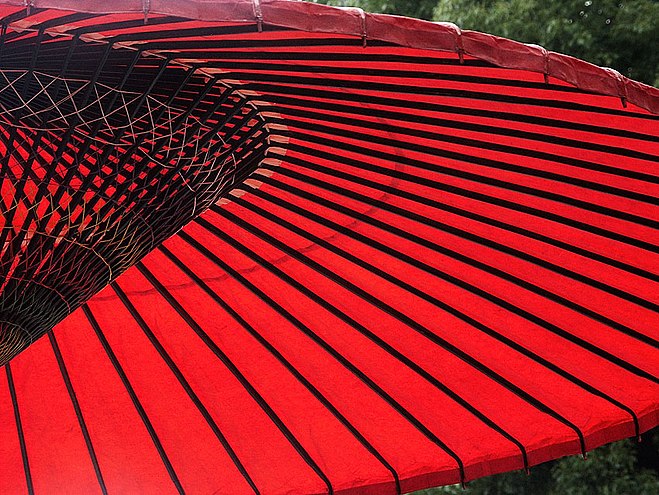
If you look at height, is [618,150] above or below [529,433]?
above

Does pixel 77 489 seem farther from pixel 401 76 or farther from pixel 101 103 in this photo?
pixel 401 76

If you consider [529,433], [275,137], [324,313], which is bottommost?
[529,433]

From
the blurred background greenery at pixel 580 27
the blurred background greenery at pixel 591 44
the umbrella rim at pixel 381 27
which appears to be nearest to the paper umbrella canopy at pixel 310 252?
the umbrella rim at pixel 381 27

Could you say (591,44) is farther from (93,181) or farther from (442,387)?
(93,181)

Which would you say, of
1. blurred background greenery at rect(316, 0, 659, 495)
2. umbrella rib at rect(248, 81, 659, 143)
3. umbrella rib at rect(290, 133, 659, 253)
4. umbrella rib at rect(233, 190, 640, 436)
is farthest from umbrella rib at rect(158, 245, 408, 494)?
blurred background greenery at rect(316, 0, 659, 495)

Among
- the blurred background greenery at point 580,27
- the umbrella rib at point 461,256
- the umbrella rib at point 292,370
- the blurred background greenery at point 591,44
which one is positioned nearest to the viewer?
the umbrella rib at point 461,256

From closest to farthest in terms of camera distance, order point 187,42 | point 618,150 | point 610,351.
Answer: point 187,42 < point 618,150 < point 610,351

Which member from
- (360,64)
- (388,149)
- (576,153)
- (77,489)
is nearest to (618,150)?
(576,153)

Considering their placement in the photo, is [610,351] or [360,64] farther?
[610,351]

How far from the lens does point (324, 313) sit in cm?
296

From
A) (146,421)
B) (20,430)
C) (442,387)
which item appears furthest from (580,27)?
(20,430)

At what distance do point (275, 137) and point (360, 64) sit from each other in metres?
0.59

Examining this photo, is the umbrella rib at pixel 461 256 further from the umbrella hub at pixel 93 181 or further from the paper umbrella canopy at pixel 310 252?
the umbrella hub at pixel 93 181

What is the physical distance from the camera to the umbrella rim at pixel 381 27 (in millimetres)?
1466
